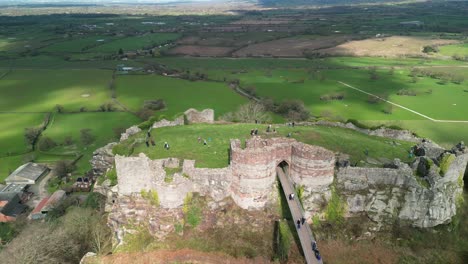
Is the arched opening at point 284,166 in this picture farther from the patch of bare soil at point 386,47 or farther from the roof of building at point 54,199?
the patch of bare soil at point 386,47

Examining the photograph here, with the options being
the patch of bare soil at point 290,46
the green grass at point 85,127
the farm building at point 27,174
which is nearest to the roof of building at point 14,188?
the farm building at point 27,174

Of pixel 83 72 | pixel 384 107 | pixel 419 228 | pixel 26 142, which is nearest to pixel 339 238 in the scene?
pixel 419 228

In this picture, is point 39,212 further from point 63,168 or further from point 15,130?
point 15,130

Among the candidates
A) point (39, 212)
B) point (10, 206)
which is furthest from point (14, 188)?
point (39, 212)

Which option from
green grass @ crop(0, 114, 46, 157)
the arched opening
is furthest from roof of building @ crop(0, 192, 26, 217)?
the arched opening

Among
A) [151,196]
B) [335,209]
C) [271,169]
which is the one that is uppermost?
[271,169]
